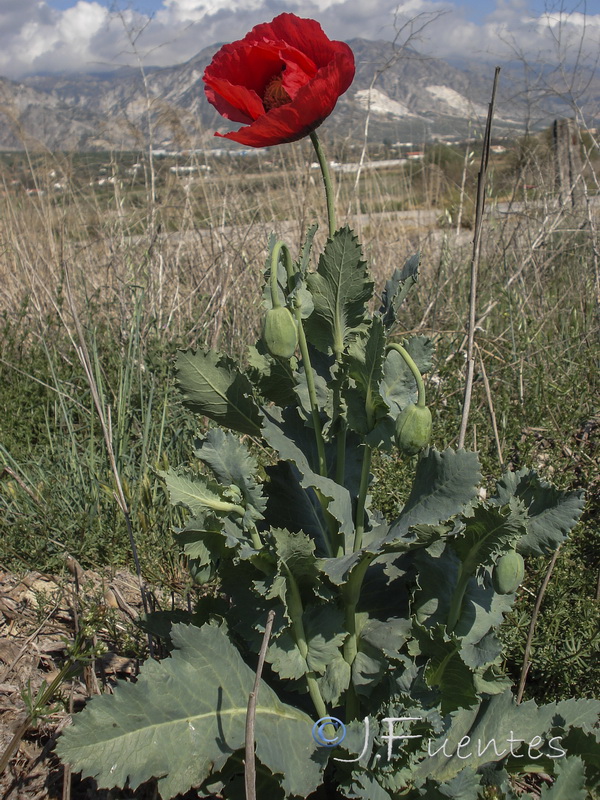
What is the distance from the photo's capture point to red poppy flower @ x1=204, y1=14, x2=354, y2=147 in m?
0.93

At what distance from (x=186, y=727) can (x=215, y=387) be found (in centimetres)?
55

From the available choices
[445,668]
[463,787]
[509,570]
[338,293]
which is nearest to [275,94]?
[338,293]

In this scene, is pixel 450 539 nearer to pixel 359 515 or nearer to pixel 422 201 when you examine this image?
pixel 359 515

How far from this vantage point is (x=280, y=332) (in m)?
1.00

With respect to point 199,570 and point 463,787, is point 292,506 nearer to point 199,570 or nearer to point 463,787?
point 199,570

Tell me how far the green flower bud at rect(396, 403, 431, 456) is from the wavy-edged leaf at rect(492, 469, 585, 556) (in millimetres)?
248

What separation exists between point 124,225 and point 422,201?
306 cm

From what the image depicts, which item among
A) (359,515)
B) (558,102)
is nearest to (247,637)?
(359,515)

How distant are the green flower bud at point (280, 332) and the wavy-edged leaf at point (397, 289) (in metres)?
0.17

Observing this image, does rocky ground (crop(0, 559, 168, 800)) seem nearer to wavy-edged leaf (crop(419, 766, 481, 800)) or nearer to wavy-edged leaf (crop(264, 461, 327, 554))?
wavy-edged leaf (crop(264, 461, 327, 554))

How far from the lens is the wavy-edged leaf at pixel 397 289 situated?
108 centimetres

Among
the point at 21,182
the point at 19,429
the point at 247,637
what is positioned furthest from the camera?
the point at 21,182

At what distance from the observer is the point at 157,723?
107 centimetres

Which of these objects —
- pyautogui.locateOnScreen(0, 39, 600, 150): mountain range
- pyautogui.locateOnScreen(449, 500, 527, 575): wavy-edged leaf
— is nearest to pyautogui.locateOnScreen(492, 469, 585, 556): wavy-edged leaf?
pyautogui.locateOnScreen(449, 500, 527, 575): wavy-edged leaf
